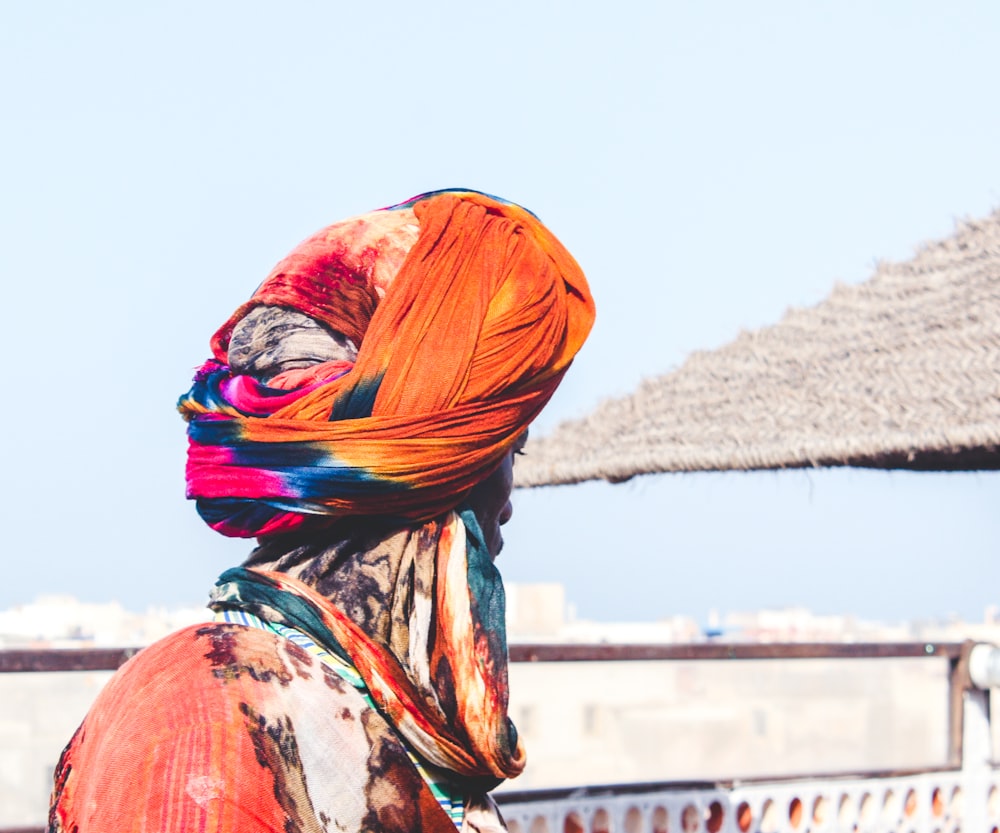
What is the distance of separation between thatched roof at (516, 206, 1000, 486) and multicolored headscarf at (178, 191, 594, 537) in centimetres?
240

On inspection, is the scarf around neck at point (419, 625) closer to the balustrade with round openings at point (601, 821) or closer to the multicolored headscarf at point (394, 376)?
the multicolored headscarf at point (394, 376)

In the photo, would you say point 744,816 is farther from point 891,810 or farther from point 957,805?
point 957,805

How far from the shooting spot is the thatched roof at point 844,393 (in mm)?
3885

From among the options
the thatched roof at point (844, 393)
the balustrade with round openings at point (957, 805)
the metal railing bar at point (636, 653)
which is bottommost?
the balustrade with round openings at point (957, 805)

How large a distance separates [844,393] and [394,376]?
3001mm

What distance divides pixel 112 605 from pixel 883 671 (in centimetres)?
1427

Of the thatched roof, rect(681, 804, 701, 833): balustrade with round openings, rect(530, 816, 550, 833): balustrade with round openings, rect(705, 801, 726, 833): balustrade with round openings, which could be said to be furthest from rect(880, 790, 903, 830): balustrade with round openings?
rect(530, 816, 550, 833): balustrade with round openings

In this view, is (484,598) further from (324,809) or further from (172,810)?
(172,810)

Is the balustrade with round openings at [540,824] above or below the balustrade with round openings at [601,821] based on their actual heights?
above

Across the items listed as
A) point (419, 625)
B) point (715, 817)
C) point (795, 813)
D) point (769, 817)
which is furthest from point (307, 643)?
point (795, 813)

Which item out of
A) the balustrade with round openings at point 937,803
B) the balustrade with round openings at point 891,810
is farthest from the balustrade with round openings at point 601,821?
the balustrade with round openings at point 937,803

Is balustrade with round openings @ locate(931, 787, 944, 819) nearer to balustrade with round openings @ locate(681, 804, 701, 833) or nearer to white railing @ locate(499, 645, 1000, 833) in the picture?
white railing @ locate(499, 645, 1000, 833)

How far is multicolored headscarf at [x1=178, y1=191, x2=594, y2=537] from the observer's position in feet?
4.80

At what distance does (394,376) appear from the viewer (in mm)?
1483
